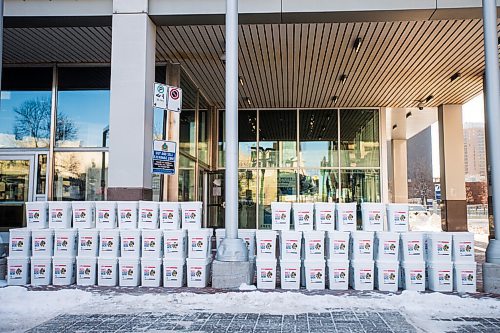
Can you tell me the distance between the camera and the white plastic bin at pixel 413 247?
265 inches

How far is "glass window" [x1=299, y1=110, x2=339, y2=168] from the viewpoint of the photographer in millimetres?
16797

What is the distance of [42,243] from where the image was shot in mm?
7141

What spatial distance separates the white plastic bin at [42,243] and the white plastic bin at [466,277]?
20.7ft

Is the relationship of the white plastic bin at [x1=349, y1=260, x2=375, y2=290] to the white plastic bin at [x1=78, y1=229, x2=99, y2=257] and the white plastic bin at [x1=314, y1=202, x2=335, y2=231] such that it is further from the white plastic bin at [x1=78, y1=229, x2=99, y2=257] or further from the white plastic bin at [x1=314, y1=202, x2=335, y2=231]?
the white plastic bin at [x1=78, y1=229, x2=99, y2=257]

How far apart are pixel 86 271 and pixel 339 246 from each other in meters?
3.96

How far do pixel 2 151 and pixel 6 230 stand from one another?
201cm

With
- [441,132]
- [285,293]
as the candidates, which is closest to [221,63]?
[285,293]

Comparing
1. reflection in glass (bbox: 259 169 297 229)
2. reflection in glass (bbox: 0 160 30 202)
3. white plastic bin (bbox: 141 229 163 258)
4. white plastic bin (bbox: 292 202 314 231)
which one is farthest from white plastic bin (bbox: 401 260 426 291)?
reflection in glass (bbox: 259 169 297 229)

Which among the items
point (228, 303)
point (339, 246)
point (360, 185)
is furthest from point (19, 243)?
point (360, 185)

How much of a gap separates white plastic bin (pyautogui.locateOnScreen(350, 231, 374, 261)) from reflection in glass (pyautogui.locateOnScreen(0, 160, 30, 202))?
8.52 metres

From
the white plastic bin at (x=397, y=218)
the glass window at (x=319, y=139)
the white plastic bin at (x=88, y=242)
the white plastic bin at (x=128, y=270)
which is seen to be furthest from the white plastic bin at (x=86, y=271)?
the glass window at (x=319, y=139)

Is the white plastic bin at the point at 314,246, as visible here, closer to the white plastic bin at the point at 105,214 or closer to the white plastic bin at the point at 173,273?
the white plastic bin at the point at 173,273

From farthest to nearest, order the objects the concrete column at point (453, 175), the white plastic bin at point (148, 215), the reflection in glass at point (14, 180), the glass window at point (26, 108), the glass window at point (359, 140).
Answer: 1. the glass window at point (359, 140)
2. the concrete column at point (453, 175)
3. the glass window at point (26, 108)
4. the reflection in glass at point (14, 180)
5. the white plastic bin at point (148, 215)

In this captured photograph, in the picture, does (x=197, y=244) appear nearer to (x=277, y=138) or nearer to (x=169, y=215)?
(x=169, y=215)
